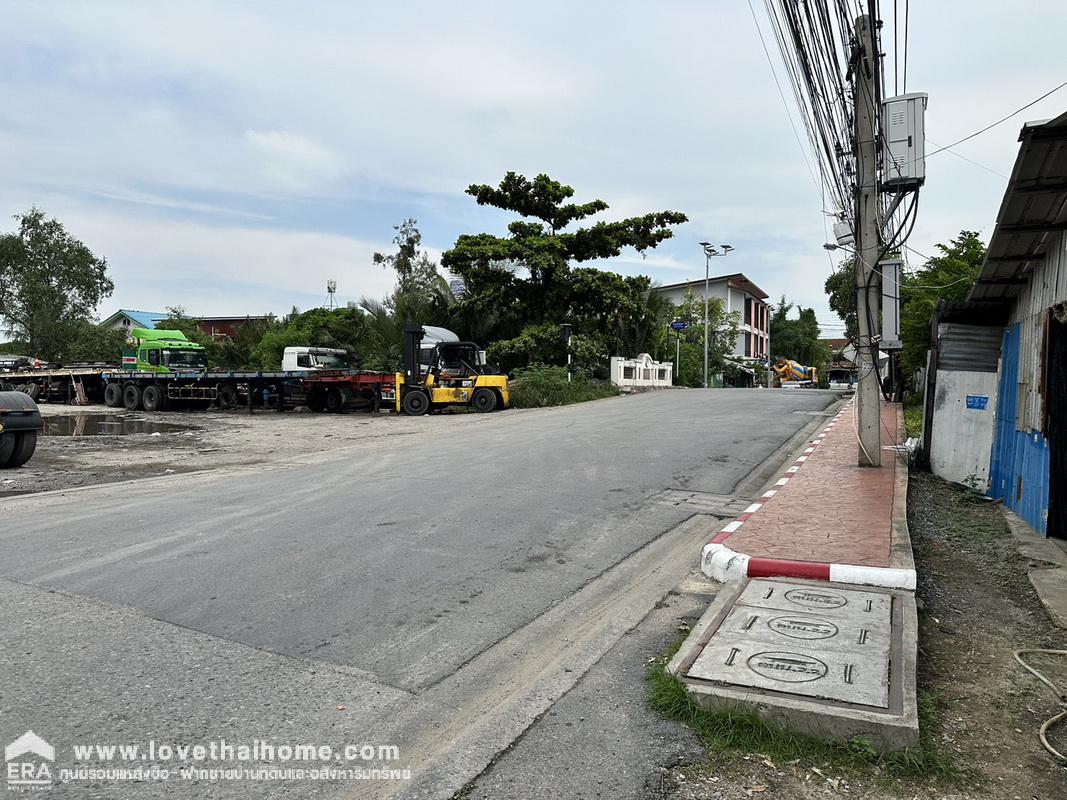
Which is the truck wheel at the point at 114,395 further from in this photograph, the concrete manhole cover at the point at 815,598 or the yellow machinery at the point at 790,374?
the yellow machinery at the point at 790,374

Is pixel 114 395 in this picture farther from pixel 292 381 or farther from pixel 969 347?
pixel 969 347

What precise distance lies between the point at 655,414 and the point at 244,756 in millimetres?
17651

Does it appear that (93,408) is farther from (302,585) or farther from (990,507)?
(990,507)

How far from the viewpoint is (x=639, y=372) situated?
125ft

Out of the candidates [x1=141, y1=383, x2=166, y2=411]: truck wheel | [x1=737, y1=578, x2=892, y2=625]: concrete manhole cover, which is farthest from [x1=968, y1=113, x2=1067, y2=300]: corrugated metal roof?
[x1=141, y1=383, x2=166, y2=411]: truck wheel

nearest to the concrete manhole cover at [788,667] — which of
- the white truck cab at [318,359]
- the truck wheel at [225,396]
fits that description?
the white truck cab at [318,359]

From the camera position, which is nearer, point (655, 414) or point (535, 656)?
point (535, 656)

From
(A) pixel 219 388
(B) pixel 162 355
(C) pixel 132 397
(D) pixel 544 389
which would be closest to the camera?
(D) pixel 544 389

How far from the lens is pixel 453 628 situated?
16.3 ft

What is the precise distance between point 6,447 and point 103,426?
10317 millimetres

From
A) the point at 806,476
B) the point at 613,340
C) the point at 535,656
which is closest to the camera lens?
the point at 535,656

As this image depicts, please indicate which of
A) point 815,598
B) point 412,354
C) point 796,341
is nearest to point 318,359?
point 412,354

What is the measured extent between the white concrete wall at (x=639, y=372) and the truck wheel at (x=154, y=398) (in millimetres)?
18760

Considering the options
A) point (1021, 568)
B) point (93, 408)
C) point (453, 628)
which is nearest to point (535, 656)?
point (453, 628)
